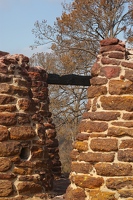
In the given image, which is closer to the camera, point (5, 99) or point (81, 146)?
point (81, 146)

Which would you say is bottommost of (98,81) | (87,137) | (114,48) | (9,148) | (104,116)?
(9,148)

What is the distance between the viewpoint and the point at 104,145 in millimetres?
4570

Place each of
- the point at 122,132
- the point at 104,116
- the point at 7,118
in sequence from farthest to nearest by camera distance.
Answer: the point at 7,118 → the point at 104,116 → the point at 122,132

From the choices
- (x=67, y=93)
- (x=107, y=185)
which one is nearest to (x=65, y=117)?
(x=67, y=93)

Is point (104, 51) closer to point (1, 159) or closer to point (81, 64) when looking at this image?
point (1, 159)

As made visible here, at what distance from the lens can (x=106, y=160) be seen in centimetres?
454

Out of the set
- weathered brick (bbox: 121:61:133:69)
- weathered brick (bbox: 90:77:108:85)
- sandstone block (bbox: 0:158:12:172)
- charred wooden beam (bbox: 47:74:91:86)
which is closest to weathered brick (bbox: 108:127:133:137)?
weathered brick (bbox: 90:77:108:85)

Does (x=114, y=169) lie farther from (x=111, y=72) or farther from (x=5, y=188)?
(x=5, y=188)

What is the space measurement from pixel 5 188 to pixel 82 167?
1157mm

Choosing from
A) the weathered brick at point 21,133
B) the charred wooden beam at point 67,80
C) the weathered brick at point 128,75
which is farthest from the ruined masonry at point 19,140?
the charred wooden beam at point 67,80

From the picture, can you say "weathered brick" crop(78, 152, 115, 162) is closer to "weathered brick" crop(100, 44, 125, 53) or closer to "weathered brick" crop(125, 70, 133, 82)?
"weathered brick" crop(125, 70, 133, 82)

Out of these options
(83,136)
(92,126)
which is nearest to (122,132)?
(92,126)

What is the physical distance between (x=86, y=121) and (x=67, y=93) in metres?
13.0

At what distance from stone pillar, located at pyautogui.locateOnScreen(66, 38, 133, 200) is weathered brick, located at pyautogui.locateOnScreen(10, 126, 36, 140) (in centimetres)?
92
